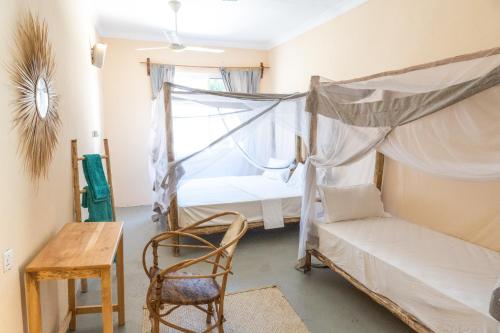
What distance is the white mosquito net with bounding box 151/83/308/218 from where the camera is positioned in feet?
11.4

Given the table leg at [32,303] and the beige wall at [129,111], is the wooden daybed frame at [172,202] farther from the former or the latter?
the beige wall at [129,111]

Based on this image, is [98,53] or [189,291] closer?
[189,291]

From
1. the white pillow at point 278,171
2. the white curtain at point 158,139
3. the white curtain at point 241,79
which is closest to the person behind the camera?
the white curtain at point 158,139

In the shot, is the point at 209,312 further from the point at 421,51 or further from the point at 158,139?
the point at 421,51

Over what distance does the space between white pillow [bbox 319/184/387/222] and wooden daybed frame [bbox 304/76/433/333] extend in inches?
11.3

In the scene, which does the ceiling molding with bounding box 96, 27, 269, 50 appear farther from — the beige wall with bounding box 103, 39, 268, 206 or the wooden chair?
the wooden chair

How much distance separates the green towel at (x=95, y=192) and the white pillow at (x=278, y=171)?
195 centimetres

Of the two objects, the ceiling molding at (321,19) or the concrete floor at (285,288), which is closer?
the concrete floor at (285,288)

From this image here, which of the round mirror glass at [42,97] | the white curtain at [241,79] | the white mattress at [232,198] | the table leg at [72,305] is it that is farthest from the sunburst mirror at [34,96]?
the white curtain at [241,79]

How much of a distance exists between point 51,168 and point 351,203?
2.52 metres

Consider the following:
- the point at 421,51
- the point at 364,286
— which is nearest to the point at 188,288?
the point at 364,286

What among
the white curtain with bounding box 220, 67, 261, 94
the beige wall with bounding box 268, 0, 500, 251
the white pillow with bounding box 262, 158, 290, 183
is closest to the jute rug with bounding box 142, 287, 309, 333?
the beige wall with bounding box 268, 0, 500, 251

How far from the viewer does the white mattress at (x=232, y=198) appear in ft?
12.1

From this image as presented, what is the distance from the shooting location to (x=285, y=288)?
289cm
